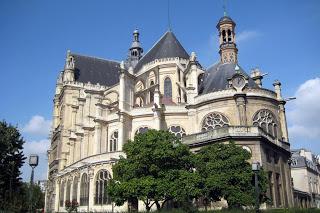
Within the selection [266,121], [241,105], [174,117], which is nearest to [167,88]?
[174,117]

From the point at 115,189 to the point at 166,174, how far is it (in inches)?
163

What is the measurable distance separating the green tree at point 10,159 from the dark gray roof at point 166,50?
21.2 metres

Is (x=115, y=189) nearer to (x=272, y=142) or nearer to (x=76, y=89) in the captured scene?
(x=272, y=142)

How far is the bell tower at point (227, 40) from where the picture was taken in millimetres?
43906

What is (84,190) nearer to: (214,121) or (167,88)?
(214,121)

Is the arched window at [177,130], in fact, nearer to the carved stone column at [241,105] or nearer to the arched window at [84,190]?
the carved stone column at [241,105]

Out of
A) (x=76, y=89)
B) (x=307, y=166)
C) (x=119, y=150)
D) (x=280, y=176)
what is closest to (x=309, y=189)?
(x=307, y=166)

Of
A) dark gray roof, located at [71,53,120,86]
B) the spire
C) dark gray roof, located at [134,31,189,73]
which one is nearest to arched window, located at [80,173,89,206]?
dark gray roof, located at [134,31,189,73]

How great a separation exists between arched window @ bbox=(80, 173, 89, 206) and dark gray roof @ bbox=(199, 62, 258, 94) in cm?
1596

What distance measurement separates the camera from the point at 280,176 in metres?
33.7

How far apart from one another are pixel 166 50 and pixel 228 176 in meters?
27.0

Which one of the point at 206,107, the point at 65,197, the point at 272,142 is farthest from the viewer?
the point at 65,197

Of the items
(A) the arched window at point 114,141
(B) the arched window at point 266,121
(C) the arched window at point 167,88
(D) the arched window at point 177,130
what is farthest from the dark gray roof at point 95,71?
(B) the arched window at point 266,121

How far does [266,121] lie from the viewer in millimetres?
36438
